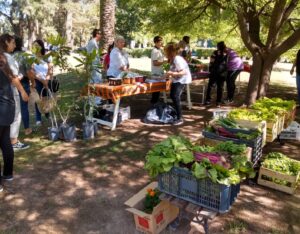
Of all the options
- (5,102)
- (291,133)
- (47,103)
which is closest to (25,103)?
(47,103)

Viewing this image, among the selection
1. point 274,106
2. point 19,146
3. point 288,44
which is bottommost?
point 19,146

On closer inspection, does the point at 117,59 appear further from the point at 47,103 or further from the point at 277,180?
the point at 277,180

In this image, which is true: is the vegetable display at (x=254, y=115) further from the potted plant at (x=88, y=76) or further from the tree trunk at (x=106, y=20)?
the tree trunk at (x=106, y=20)

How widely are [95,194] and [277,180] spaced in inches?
98.9

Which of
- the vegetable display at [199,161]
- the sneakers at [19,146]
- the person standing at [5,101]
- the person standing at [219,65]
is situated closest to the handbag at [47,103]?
the sneakers at [19,146]

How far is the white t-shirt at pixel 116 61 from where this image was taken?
7195 mm

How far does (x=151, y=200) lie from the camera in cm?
347

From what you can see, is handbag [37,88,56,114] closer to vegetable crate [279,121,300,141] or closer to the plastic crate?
the plastic crate

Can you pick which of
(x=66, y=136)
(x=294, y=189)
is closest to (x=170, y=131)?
(x=66, y=136)

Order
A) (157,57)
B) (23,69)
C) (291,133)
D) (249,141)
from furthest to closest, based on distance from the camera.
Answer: (157,57) → (23,69) → (291,133) → (249,141)

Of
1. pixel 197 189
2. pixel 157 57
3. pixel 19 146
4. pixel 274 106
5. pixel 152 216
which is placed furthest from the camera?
pixel 157 57

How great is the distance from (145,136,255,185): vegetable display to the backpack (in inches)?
150

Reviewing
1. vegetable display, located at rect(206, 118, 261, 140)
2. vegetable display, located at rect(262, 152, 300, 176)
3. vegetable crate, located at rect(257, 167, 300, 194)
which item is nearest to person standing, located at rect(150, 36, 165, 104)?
vegetable display, located at rect(206, 118, 261, 140)

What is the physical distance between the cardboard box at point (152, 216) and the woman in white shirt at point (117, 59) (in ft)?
13.8
